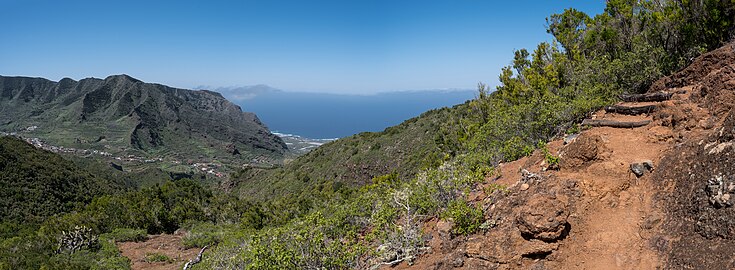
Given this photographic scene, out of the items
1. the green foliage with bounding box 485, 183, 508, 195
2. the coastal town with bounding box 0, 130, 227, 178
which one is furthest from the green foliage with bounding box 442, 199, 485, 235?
the coastal town with bounding box 0, 130, 227, 178

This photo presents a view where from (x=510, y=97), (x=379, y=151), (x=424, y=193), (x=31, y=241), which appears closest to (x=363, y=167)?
(x=379, y=151)

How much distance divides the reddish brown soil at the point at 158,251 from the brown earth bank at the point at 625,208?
44.8 feet

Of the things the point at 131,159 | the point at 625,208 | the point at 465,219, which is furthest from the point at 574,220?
the point at 131,159

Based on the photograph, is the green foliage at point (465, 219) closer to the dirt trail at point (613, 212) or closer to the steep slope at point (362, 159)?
the dirt trail at point (613, 212)

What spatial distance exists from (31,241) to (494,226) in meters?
22.4

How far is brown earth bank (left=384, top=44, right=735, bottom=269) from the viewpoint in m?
5.51

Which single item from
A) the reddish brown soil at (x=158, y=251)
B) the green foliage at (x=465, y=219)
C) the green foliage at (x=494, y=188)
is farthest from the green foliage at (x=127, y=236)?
the green foliage at (x=494, y=188)

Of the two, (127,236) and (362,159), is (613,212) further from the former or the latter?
(362,159)

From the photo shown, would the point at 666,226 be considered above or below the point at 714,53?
below

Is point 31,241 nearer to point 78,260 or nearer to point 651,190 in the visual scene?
point 78,260

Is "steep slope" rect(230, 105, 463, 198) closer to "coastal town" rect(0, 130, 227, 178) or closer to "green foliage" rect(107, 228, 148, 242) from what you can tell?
"green foliage" rect(107, 228, 148, 242)

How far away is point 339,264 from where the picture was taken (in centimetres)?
751

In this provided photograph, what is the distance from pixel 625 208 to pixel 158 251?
67.2 ft

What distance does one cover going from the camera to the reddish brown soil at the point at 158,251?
54.2 feet
